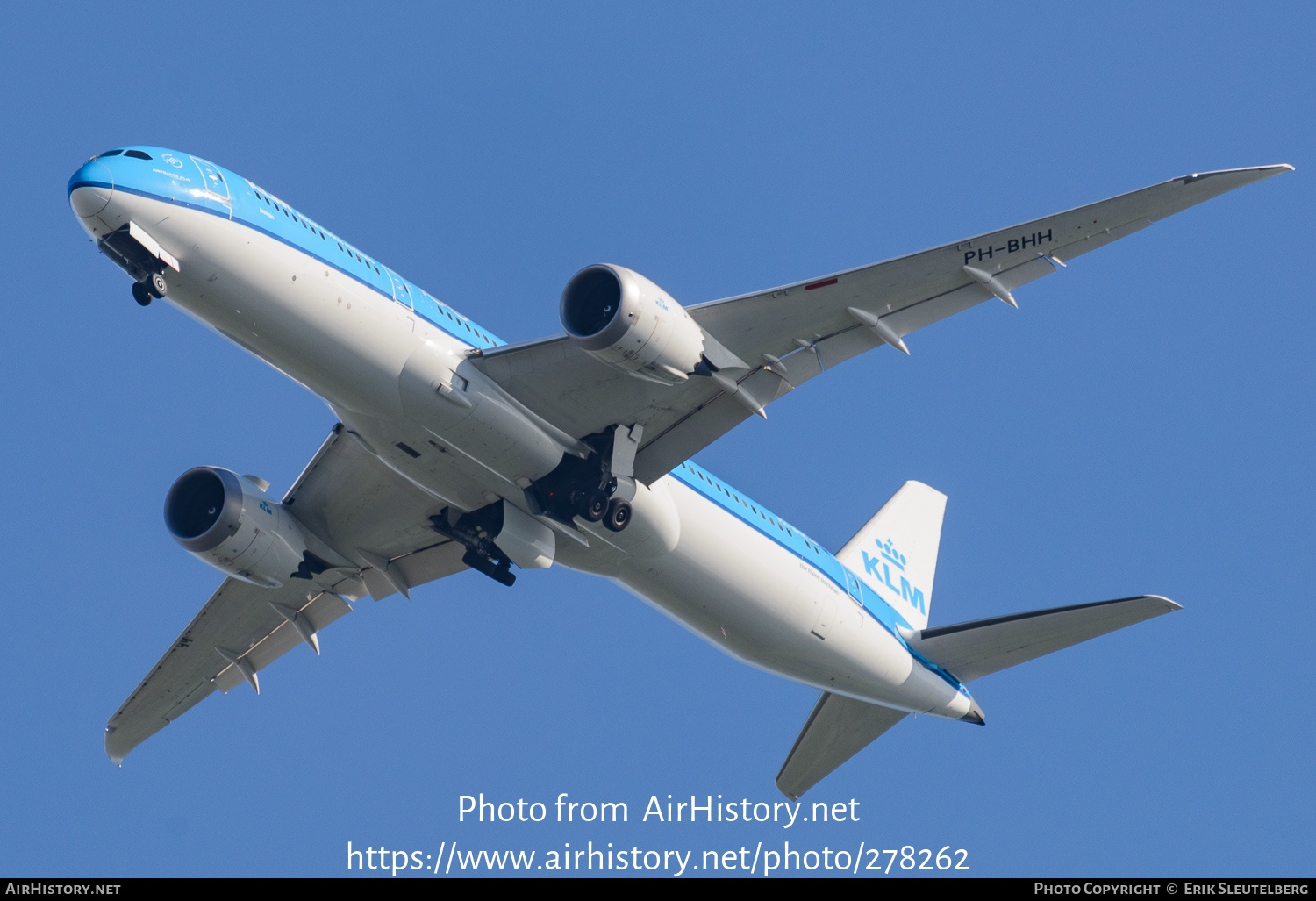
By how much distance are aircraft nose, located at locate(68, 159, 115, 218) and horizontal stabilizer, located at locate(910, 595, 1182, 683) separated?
1862 centimetres

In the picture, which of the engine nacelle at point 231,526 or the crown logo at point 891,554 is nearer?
the engine nacelle at point 231,526

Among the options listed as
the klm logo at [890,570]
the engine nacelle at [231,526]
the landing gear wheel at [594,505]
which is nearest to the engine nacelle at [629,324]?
the landing gear wheel at [594,505]

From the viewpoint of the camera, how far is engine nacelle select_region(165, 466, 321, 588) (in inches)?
1020

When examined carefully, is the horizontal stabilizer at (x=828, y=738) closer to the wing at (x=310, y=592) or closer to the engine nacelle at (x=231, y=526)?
the wing at (x=310, y=592)

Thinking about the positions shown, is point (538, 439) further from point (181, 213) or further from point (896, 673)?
point (896, 673)

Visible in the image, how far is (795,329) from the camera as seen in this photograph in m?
23.0

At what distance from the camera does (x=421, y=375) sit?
22.2m

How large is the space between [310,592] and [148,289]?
10.7 metres

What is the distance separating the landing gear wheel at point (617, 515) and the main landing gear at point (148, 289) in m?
8.34

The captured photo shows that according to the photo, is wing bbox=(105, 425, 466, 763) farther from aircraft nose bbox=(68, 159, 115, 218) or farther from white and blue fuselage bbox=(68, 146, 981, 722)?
aircraft nose bbox=(68, 159, 115, 218)

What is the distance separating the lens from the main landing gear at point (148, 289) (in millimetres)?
20297

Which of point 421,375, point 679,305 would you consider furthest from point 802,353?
point 421,375

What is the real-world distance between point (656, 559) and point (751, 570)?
7.11 feet

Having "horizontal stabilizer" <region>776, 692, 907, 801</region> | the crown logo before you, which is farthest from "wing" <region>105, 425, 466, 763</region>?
the crown logo
